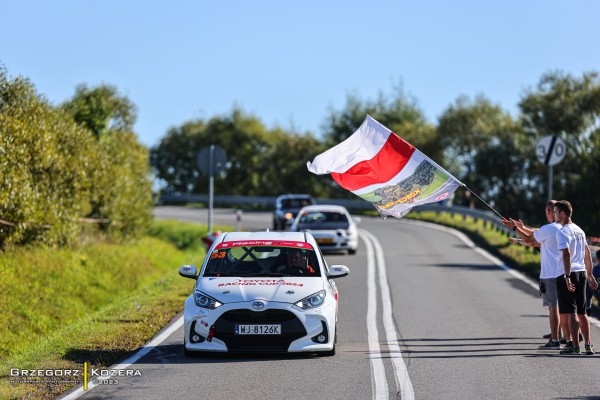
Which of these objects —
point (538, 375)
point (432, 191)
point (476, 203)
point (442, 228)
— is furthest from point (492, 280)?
point (476, 203)

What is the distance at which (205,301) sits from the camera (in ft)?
39.4

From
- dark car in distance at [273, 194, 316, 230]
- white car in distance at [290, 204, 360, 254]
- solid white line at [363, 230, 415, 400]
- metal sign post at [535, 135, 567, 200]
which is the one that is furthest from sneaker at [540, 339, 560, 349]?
dark car in distance at [273, 194, 316, 230]

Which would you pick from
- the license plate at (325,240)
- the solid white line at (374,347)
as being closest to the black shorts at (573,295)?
the solid white line at (374,347)

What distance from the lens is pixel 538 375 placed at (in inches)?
426

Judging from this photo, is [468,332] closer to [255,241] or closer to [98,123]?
[255,241]

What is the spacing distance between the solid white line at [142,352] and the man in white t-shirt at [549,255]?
4634mm

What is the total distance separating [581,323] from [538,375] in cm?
188

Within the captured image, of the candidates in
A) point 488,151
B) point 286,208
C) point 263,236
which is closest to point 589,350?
point 263,236

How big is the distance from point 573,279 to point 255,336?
3.93 meters

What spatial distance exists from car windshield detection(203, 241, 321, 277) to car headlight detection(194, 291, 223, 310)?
0.68 meters

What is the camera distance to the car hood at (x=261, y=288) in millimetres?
11891

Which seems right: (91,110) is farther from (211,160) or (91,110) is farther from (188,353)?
(188,353)

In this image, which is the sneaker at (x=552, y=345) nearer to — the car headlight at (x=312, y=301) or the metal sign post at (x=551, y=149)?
the car headlight at (x=312, y=301)

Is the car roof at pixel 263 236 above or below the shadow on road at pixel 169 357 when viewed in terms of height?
above
